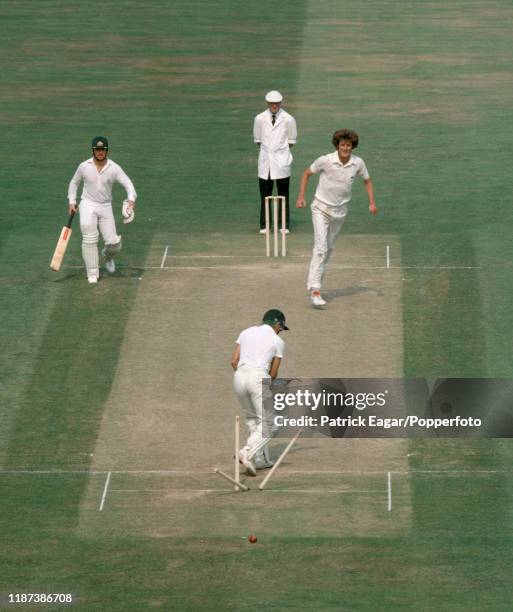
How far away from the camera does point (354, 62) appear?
37.4 meters

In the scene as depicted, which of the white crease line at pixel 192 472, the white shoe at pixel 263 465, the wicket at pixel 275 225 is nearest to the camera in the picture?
the white crease line at pixel 192 472

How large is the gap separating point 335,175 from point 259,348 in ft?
17.5

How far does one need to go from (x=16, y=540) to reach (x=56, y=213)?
11.4 metres

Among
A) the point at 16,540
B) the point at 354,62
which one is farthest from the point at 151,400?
the point at 354,62

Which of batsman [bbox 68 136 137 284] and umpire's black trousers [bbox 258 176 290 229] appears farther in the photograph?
umpire's black trousers [bbox 258 176 290 229]

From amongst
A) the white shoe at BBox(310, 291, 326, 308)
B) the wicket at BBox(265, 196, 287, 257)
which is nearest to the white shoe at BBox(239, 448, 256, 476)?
the white shoe at BBox(310, 291, 326, 308)

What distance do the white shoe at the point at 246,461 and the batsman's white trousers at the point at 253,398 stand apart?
0.15 feet

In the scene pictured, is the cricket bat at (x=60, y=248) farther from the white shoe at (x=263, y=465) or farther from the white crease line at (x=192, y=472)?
the white shoe at (x=263, y=465)

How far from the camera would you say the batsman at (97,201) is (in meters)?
25.5

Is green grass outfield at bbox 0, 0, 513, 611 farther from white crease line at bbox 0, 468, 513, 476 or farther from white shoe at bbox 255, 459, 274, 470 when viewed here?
white shoe at bbox 255, 459, 274, 470

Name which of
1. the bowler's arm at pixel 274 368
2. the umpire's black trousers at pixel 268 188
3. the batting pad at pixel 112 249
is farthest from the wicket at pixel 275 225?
the bowler's arm at pixel 274 368

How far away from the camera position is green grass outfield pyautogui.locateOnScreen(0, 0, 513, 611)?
1827cm

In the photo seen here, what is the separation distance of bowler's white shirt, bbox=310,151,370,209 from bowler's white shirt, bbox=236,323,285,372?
5052mm

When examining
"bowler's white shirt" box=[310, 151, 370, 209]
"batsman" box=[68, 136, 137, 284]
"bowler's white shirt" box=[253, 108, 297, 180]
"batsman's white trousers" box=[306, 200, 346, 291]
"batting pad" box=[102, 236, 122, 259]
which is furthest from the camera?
"bowler's white shirt" box=[253, 108, 297, 180]
